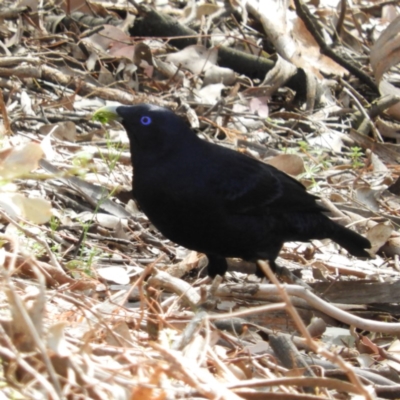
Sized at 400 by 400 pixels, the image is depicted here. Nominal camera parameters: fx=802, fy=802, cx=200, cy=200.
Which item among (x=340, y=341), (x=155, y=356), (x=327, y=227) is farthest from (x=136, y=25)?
(x=155, y=356)

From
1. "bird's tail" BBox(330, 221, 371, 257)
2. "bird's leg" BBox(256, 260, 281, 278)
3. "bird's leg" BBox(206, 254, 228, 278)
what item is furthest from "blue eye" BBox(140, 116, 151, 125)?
"bird's tail" BBox(330, 221, 371, 257)

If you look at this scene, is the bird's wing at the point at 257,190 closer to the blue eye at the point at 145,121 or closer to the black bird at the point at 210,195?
the black bird at the point at 210,195

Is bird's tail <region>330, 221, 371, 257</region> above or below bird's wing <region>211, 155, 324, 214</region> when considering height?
below

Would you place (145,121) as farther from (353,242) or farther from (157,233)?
(353,242)

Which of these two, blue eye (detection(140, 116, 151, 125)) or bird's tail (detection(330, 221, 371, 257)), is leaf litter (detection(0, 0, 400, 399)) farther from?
blue eye (detection(140, 116, 151, 125))

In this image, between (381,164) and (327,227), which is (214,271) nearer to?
(327,227)
